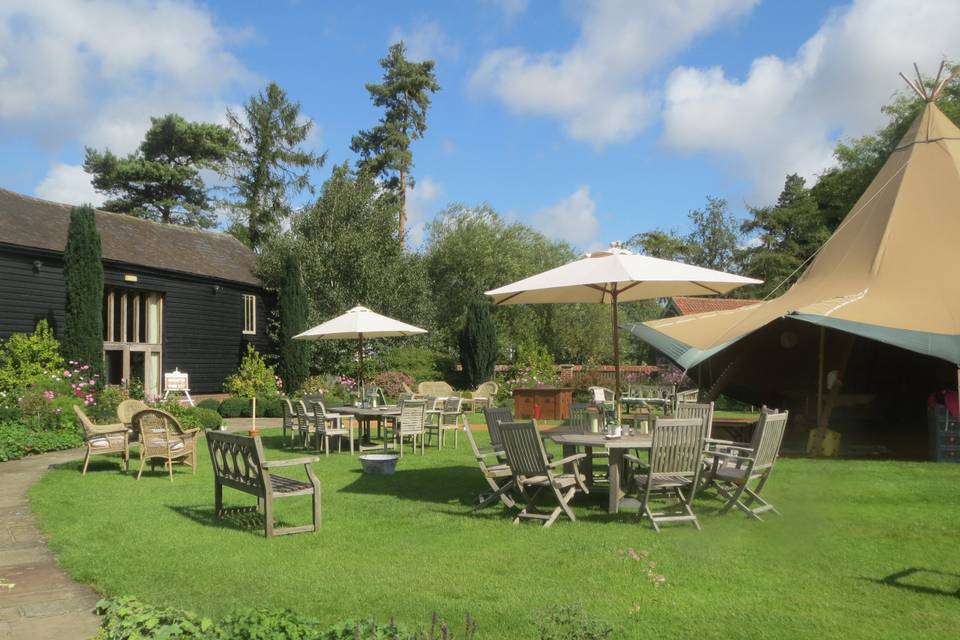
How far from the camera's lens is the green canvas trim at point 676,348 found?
38.3 ft

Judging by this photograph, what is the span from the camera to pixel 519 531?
6.65 m

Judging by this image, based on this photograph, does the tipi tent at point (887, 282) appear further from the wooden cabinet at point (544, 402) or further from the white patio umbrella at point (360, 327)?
the wooden cabinet at point (544, 402)

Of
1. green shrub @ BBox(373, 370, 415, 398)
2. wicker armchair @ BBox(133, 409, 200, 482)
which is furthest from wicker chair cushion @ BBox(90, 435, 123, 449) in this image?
green shrub @ BBox(373, 370, 415, 398)

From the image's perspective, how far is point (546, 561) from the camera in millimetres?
5598

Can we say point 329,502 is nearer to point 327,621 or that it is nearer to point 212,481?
point 212,481

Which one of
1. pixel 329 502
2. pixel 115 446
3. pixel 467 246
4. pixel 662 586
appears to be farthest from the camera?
pixel 467 246

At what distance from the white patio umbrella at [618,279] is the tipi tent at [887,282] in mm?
2380

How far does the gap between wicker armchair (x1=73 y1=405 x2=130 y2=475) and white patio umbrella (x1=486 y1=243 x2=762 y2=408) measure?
553cm

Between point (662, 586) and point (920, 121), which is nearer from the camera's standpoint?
point (662, 586)

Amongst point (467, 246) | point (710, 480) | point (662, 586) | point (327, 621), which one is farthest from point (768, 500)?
point (467, 246)

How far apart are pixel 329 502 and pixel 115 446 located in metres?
4.16

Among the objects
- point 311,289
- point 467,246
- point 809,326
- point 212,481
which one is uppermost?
point 467,246

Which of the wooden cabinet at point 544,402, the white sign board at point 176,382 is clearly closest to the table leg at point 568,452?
the wooden cabinet at point 544,402

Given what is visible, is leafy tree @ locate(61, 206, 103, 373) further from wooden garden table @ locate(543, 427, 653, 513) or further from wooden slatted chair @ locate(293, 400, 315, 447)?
wooden garden table @ locate(543, 427, 653, 513)
